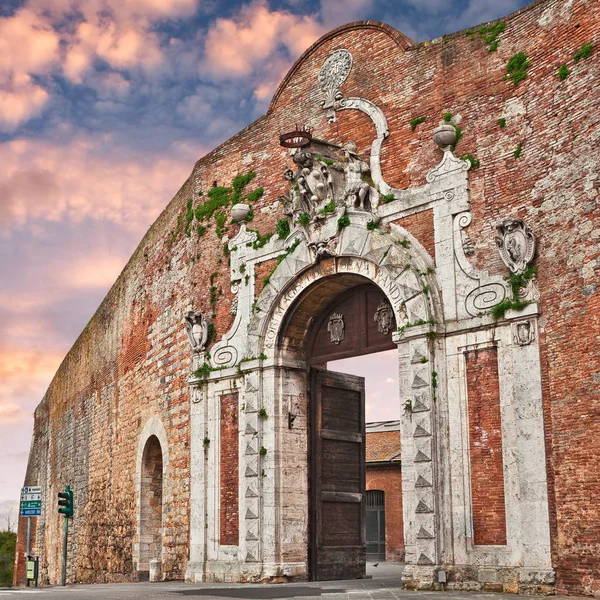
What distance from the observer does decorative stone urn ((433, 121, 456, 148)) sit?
11.8 meters

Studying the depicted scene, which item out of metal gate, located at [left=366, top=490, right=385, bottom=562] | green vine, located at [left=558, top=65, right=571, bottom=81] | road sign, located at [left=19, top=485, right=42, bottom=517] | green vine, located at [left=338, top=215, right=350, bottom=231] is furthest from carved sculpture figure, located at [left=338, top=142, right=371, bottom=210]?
metal gate, located at [left=366, top=490, right=385, bottom=562]

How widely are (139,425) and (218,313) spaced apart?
14.0ft

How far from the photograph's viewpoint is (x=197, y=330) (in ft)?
48.9

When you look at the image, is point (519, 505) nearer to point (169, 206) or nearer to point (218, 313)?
point (218, 313)

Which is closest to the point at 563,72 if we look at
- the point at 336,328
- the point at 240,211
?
the point at 336,328

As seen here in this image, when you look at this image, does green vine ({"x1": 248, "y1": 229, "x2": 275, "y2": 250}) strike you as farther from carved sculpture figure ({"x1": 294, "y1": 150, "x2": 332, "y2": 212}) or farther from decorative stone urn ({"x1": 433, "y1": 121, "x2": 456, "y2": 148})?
decorative stone urn ({"x1": 433, "y1": 121, "x2": 456, "y2": 148})

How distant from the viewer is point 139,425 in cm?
1797

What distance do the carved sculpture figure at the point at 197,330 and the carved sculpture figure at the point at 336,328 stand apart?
237cm

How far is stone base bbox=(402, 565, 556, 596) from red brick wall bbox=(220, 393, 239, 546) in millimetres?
3540

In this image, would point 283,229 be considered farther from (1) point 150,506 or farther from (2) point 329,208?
(1) point 150,506

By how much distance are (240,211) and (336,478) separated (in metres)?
4.54

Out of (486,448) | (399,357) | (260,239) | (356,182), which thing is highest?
(356,182)

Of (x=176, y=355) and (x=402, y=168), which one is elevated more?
(x=402, y=168)

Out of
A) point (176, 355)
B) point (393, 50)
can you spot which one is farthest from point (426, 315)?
point (176, 355)
